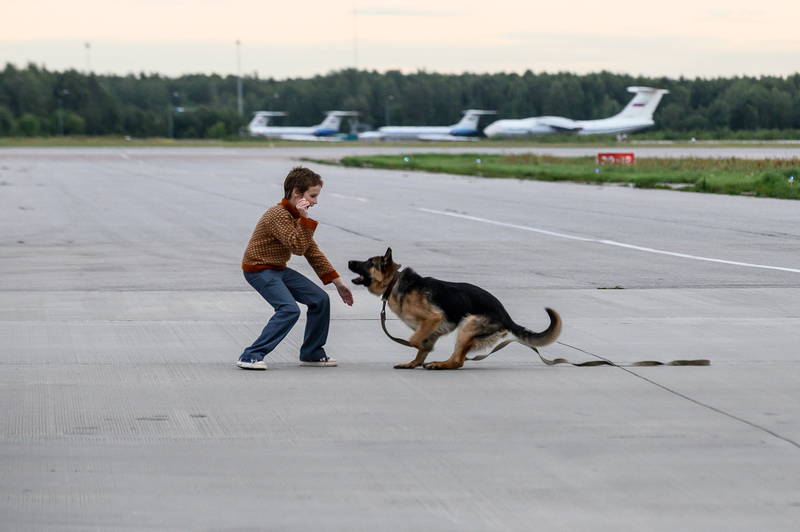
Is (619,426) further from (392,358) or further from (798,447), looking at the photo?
(392,358)

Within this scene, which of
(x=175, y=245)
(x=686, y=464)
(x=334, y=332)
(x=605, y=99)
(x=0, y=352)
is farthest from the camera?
(x=605, y=99)

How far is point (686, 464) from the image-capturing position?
599cm

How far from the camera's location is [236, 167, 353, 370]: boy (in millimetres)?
8672

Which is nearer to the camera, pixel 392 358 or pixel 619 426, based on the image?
pixel 619 426

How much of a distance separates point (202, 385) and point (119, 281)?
6.54 meters

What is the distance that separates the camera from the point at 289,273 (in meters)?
9.09

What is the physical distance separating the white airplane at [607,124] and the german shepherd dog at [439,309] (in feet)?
367

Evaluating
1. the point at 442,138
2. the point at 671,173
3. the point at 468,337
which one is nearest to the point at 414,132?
the point at 442,138

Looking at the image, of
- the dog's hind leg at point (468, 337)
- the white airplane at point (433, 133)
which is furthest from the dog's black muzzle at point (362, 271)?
the white airplane at point (433, 133)

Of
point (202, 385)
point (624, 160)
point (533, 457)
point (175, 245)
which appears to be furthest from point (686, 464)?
point (624, 160)

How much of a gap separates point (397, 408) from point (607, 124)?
4692 inches

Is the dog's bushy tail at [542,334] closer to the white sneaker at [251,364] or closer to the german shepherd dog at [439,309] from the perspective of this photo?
the german shepherd dog at [439,309]

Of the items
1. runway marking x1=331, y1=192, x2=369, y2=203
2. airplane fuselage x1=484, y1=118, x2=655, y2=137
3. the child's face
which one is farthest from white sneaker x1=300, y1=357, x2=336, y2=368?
airplane fuselage x1=484, y1=118, x2=655, y2=137

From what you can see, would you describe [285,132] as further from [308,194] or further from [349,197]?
[308,194]
